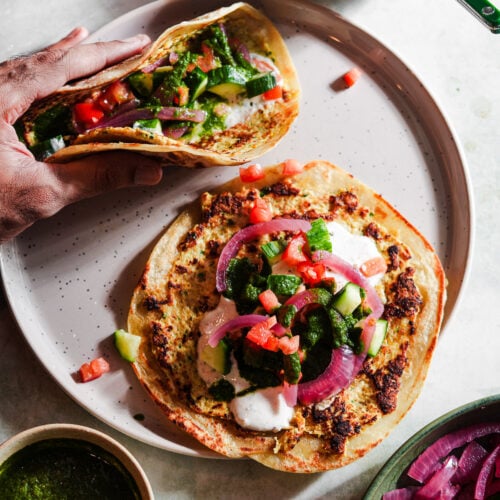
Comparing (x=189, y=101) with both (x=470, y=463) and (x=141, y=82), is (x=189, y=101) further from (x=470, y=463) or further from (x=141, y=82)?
(x=470, y=463)

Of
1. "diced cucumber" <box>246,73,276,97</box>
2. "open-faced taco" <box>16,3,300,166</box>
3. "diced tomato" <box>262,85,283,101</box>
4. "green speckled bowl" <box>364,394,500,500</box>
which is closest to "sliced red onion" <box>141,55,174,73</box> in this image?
"open-faced taco" <box>16,3,300,166</box>

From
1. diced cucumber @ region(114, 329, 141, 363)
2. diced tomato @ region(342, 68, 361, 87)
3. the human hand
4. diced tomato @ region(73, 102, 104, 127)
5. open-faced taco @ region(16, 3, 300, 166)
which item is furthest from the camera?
diced tomato @ region(342, 68, 361, 87)

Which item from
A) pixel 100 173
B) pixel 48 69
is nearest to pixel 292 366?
pixel 100 173

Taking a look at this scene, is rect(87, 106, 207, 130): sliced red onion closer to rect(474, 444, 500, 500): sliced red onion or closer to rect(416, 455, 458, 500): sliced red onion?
rect(416, 455, 458, 500): sliced red onion

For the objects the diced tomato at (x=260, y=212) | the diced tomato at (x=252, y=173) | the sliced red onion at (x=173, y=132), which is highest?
the sliced red onion at (x=173, y=132)

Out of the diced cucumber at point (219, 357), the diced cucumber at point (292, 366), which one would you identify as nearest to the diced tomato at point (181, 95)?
the diced cucumber at point (219, 357)

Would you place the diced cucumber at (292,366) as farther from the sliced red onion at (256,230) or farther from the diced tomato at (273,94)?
the diced tomato at (273,94)
